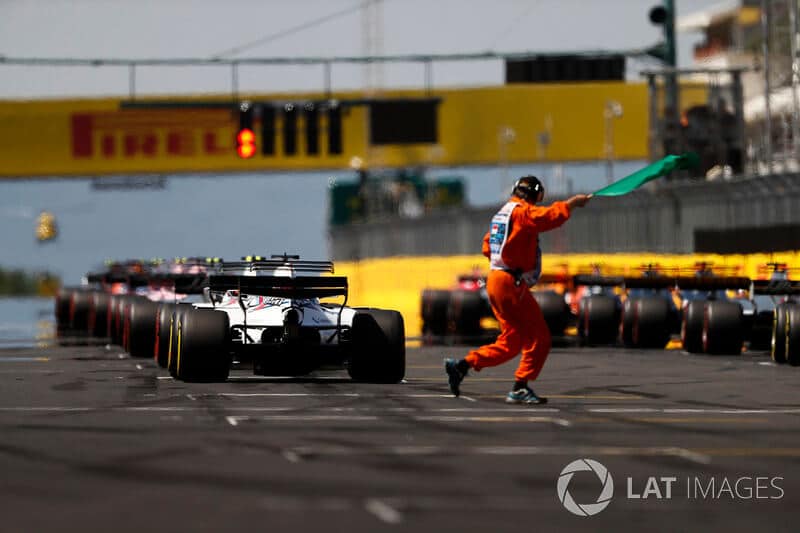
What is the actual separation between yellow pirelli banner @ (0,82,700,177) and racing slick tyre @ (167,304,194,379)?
58.3 meters

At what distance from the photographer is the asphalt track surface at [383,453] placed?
9438mm

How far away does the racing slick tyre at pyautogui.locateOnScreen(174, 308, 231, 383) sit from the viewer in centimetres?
1969

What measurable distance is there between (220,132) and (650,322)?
173 ft

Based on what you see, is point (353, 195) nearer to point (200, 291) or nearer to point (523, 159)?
point (523, 159)

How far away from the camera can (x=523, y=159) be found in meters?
85.1

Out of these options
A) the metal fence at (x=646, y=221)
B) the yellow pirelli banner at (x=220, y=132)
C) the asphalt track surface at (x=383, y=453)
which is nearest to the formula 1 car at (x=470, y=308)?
the metal fence at (x=646, y=221)

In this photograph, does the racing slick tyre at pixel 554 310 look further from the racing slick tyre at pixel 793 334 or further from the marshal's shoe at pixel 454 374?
the marshal's shoe at pixel 454 374

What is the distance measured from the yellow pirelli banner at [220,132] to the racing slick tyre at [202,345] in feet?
194

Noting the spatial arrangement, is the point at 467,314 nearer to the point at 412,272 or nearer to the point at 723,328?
the point at 723,328

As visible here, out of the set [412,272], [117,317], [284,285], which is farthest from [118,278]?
[412,272]

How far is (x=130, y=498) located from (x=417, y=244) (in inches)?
2520

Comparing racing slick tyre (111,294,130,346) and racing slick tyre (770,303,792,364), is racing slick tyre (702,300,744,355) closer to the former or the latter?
racing slick tyre (770,303,792,364)

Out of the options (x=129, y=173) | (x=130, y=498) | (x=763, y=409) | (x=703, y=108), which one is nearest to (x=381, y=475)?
(x=130, y=498)
